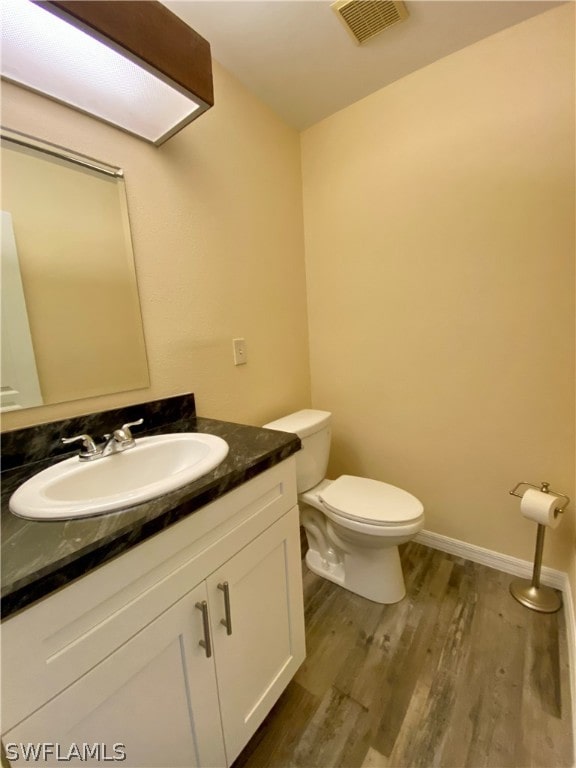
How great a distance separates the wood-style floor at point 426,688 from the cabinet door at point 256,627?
0.15m

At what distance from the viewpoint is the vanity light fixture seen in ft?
2.36

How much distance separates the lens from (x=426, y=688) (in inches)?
41.6

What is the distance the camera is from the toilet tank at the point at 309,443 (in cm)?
147

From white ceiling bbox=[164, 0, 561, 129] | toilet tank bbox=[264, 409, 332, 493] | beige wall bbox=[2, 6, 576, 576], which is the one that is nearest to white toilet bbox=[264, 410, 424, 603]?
toilet tank bbox=[264, 409, 332, 493]

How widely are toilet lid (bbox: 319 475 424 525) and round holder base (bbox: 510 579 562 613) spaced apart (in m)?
0.60

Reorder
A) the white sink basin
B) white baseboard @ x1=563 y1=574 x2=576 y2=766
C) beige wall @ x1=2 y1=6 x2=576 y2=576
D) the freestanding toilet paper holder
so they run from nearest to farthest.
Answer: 1. the white sink basin
2. white baseboard @ x1=563 y1=574 x2=576 y2=766
3. beige wall @ x1=2 y1=6 x2=576 y2=576
4. the freestanding toilet paper holder

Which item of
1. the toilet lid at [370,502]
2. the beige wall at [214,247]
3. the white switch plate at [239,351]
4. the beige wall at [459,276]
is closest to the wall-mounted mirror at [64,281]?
the beige wall at [214,247]

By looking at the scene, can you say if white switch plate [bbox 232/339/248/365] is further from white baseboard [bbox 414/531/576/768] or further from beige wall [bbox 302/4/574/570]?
white baseboard [bbox 414/531/576/768]

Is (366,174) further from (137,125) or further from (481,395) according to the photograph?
Result: (481,395)

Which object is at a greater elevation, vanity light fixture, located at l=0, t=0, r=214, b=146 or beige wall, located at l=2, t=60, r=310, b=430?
vanity light fixture, located at l=0, t=0, r=214, b=146

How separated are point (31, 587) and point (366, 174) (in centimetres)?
195

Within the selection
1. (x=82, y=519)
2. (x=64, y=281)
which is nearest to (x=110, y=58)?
(x=64, y=281)

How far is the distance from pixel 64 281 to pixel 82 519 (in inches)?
28.4

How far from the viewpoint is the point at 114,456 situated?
2.87ft
